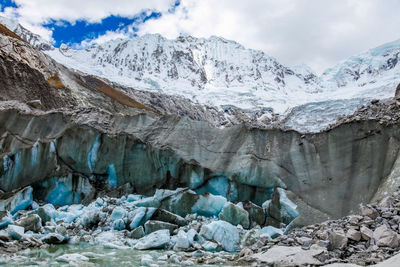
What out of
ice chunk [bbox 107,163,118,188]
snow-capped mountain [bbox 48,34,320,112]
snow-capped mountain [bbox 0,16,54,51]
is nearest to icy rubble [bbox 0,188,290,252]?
ice chunk [bbox 107,163,118,188]

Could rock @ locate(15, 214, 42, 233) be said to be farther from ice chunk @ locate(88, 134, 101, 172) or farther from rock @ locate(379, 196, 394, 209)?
rock @ locate(379, 196, 394, 209)

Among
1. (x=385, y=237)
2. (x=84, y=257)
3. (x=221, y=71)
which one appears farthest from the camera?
(x=221, y=71)

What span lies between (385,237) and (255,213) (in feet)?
19.9

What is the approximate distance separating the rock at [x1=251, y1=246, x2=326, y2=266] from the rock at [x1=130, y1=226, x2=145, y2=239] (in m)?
4.14

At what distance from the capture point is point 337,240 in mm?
7645

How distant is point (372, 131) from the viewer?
12.9 m

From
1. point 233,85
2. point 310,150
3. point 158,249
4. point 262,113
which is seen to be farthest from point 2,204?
point 233,85

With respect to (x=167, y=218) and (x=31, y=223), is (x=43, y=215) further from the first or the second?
(x=167, y=218)

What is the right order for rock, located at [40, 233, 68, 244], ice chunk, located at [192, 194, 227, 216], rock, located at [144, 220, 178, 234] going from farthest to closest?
ice chunk, located at [192, 194, 227, 216] < rock, located at [144, 220, 178, 234] < rock, located at [40, 233, 68, 244]

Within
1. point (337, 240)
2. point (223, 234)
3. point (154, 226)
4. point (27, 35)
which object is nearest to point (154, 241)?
point (154, 226)

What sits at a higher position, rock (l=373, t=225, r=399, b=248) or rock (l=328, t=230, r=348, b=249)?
rock (l=373, t=225, r=399, b=248)

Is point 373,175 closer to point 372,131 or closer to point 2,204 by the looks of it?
point 372,131

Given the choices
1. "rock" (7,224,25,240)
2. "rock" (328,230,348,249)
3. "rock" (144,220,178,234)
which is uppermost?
"rock" (328,230,348,249)

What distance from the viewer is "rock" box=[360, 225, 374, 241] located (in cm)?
753
